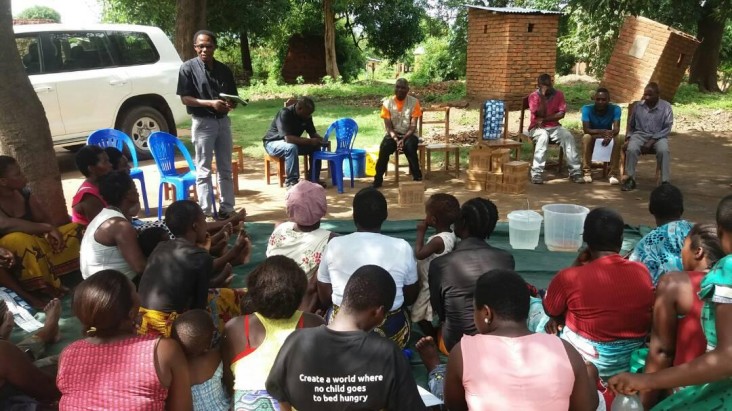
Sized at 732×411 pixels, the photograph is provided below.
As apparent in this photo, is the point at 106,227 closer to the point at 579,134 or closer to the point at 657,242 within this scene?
the point at 657,242

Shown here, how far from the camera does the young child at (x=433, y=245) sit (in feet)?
11.4

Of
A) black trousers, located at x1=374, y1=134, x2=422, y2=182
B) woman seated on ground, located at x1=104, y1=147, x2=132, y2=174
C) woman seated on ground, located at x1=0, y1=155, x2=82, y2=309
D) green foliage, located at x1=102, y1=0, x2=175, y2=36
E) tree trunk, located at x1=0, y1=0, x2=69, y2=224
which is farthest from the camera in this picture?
green foliage, located at x1=102, y1=0, x2=175, y2=36

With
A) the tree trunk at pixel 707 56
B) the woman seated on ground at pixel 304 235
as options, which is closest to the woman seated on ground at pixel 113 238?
the woman seated on ground at pixel 304 235

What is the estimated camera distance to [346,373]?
2010 mm

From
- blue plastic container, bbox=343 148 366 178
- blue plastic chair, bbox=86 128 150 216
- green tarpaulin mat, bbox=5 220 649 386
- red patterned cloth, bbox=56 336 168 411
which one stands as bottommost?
green tarpaulin mat, bbox=5 220 649 386

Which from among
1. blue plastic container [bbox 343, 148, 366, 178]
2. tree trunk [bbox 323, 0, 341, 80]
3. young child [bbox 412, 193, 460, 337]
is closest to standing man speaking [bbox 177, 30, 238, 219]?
blue plastic container [bbox 343, 148, 366, 178]

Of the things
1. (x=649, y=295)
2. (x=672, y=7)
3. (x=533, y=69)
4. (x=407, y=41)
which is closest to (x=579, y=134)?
(x=533, y=69)

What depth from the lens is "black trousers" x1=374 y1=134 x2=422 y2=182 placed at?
25.0 ft

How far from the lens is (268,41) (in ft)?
77.0

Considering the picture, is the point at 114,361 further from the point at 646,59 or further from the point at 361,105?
the point at 646,59

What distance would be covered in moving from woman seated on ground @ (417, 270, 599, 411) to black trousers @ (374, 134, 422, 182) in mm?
5511

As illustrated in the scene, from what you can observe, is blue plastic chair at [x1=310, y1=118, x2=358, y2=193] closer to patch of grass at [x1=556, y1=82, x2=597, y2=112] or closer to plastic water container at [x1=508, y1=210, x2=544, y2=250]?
plastic water container at [x1=508, y1=210, x2=544, y2=250]

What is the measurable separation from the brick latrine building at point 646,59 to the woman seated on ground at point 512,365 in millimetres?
13086

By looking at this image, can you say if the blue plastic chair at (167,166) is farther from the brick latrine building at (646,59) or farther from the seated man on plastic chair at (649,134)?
the brick latrine building at (646,59)
